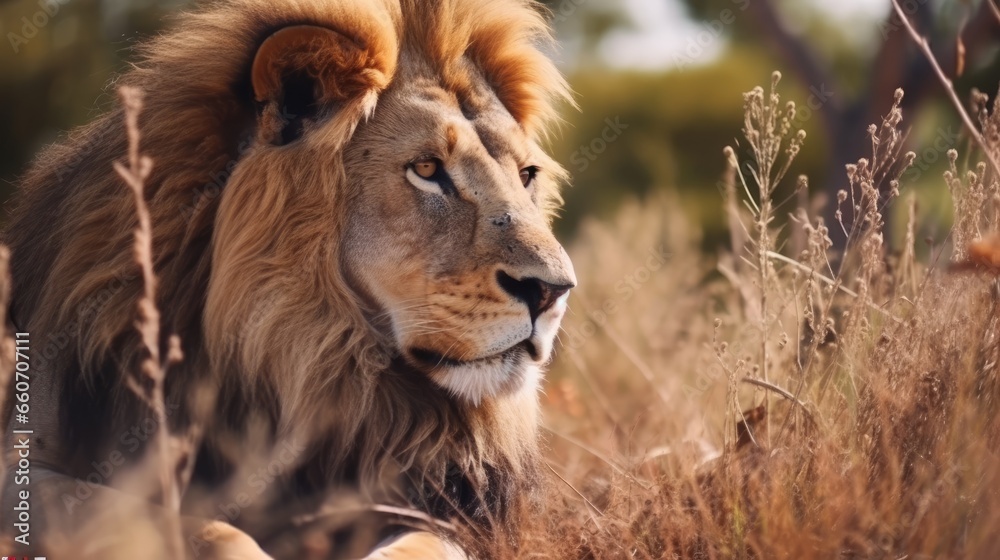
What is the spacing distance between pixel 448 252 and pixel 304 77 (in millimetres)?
707

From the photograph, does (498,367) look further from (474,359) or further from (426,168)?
(426,168)

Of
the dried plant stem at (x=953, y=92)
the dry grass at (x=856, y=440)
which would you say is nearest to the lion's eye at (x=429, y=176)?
the dry grass at (x=856, y=440)

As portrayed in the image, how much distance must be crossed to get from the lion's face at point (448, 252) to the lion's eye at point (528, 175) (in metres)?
0.31

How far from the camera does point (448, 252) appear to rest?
3.43 m

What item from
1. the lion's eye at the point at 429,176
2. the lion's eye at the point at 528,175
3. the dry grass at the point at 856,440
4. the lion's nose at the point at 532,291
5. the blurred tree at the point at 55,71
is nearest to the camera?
the dry grass at the point at 856,440

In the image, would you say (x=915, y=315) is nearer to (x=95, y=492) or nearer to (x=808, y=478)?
(x=808, y=478)

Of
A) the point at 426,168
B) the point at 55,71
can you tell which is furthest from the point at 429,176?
the point at 55,71

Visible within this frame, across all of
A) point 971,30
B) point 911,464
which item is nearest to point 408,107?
point 911,464

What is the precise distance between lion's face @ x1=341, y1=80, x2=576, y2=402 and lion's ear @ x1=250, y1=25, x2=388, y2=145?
0.43ft

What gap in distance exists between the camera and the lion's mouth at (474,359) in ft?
11.0

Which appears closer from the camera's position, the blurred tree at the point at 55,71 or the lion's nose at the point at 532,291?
the lion's nose at the point at 532,291

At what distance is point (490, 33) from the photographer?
4.00 meters

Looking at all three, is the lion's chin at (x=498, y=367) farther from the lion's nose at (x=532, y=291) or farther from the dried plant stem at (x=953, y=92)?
the dried plant stem at (x=953, y=92)

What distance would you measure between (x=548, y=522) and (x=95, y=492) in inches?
54.6
